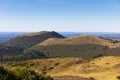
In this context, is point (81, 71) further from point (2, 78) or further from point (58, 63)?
point (2, 78)

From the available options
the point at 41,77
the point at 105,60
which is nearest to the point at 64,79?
the point at 41,77

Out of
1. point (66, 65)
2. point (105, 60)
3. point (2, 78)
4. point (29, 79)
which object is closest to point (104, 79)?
point (29, 79)

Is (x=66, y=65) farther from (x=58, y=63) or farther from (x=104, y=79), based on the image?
(x=104, y=79)

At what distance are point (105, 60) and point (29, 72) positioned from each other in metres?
70.1

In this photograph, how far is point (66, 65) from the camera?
89688 millimetres

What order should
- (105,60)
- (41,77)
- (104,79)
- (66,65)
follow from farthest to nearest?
(105,60) < (66,65) < (104,79) < (41,77)

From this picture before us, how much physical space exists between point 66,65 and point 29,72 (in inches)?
2084

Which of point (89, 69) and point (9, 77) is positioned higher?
point (9, 77)

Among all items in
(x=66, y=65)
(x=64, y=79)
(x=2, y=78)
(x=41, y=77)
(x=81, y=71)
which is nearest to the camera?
(x=2, y=78)

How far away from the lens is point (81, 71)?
7131cm

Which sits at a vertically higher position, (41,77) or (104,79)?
(41,77)

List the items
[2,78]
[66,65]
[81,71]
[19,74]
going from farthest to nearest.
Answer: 1. [66,65]
2. [81,71]
3. [19,74]
4. [2,78]

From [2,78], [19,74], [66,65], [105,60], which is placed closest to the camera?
[2,78]

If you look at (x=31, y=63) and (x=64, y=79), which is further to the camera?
(x=31, y=63)
